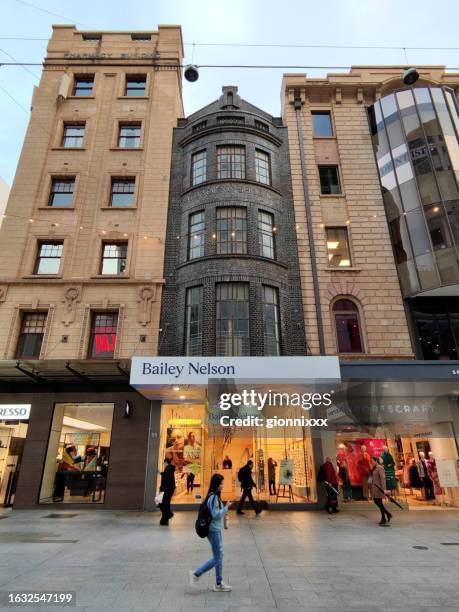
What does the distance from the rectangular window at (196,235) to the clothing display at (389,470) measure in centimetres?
1151

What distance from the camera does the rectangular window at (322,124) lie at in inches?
784

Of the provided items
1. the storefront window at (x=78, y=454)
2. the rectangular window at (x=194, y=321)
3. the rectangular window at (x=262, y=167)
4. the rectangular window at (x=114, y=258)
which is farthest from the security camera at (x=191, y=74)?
the storefront window at (x=78, y=454)

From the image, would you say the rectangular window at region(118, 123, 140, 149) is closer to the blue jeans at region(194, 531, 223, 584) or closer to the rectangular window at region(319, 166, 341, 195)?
the rectangular window at region(319, 166, 341, 195)

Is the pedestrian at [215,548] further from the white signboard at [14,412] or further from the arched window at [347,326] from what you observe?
the white signboard at [14,412]

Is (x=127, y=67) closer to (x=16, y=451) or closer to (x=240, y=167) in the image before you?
(x=240, y=167)

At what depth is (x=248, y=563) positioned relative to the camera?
704cm

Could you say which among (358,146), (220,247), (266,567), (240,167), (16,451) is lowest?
(266,567)

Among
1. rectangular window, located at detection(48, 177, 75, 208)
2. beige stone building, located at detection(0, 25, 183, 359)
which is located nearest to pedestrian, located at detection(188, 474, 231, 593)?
beige stone building, located at detection(0, 25, 183, 359)

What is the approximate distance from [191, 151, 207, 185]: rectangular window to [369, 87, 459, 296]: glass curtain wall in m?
9.04

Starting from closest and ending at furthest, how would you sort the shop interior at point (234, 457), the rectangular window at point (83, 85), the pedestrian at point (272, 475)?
the shop interior at point (234, 457) < the pedestrian at point (272, 475) < the rectangular window at point (83, 85)

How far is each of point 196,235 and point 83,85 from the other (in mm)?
12697

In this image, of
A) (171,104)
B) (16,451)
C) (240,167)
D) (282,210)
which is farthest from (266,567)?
(171,104)

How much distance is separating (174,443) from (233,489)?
301 centimetres

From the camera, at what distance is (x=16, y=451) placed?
14.6 metres
